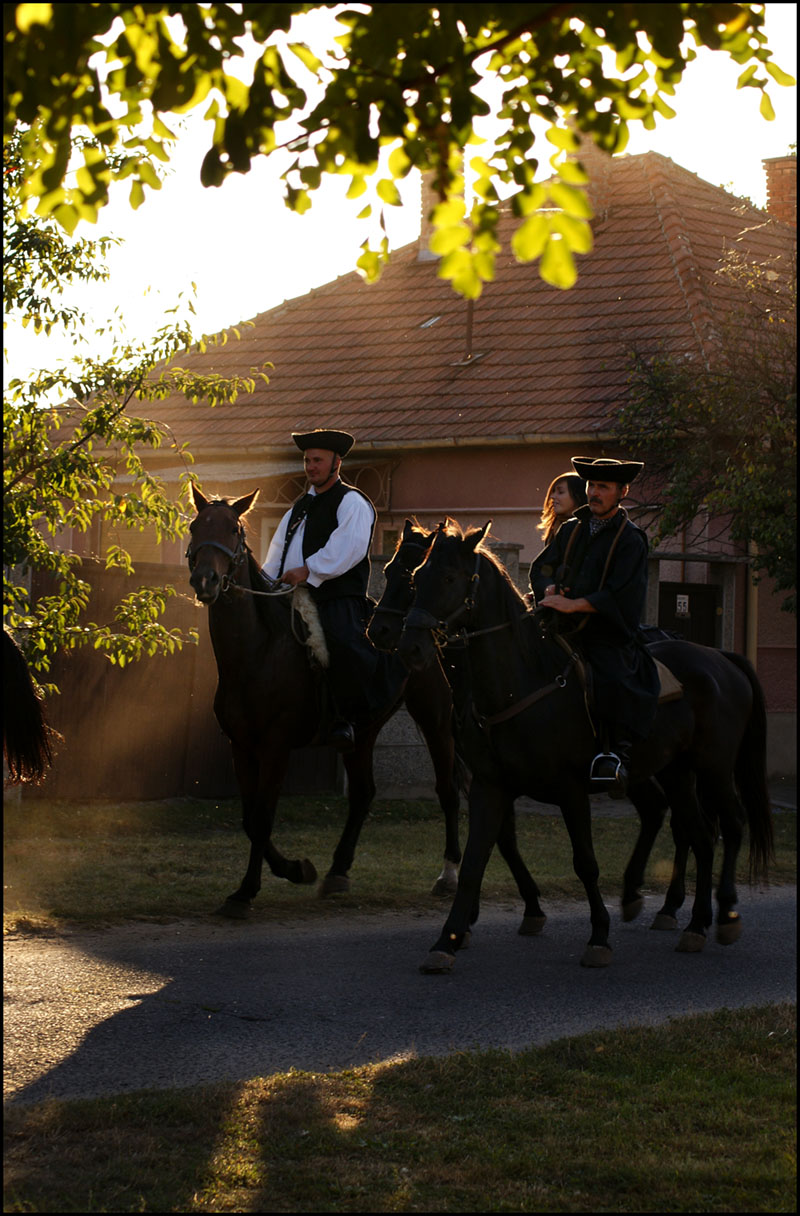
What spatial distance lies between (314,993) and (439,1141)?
2097 millimetres

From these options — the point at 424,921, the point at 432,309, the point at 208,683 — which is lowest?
the point at 424,921

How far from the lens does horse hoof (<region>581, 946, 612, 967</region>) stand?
289 inches

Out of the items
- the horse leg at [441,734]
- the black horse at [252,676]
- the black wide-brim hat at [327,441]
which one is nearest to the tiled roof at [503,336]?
the horse leg at [441,734]

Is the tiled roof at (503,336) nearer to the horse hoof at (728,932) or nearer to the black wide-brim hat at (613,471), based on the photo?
the black wide-brim hat at (613,471)

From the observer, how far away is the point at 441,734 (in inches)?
384

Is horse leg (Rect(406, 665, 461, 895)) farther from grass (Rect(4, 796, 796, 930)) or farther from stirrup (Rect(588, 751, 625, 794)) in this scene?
stirrup (Rect(588, 751, 625, 794))

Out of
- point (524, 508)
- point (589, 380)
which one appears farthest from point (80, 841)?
point (589, 380)

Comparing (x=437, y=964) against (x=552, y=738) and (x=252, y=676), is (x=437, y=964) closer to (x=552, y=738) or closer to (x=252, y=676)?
(x=552, y=738)

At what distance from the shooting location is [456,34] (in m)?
3.56

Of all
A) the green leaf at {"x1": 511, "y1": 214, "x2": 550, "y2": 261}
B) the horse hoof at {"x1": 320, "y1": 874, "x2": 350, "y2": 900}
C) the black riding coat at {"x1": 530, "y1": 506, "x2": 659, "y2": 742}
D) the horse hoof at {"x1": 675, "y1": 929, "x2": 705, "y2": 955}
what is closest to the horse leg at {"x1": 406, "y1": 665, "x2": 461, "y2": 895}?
the horse hoof at {"x1": 320, "y1": 874, "x2": 350, "y2": 900}

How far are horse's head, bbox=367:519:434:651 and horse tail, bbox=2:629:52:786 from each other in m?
1.77

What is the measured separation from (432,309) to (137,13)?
20.2m

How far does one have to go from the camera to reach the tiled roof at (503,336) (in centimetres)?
2006

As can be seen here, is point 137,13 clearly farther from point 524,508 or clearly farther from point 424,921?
point 524,508
